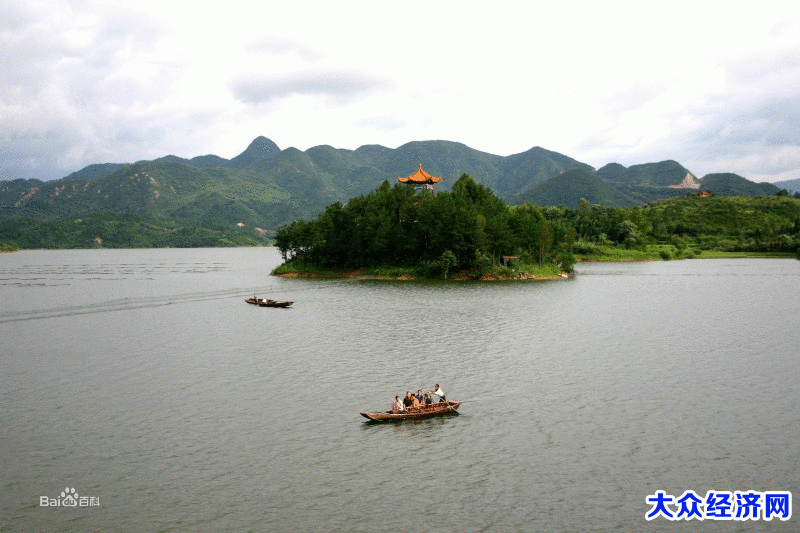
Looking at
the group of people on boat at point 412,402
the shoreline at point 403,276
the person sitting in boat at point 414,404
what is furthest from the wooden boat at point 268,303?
the person sitting in boat at point 414,404

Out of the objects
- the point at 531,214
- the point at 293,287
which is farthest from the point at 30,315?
the point at 531,214

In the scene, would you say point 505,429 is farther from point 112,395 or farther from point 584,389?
point 112,395

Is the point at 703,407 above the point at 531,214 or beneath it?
beneath

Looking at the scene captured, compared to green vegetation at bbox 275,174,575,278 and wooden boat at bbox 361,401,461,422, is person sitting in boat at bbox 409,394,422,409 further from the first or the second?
green vegetation at bbox 275,174,575,278

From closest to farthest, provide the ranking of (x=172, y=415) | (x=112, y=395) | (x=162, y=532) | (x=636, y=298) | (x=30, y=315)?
(x=162, y=532) < (x=172, y=415) < (x=112, y=395) < (x=30, y=315) < (x=636, y=298)

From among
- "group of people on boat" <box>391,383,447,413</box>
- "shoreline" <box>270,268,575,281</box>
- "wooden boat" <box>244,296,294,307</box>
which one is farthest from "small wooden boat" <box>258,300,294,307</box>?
"group of people on boat" <box>391,383,447,413</box>

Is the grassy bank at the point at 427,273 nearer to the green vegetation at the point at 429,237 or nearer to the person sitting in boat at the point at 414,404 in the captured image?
the green vegetation at the point at 429,237
